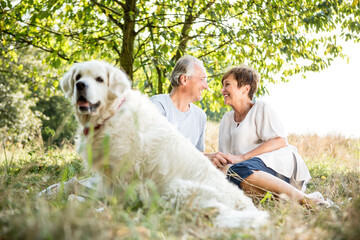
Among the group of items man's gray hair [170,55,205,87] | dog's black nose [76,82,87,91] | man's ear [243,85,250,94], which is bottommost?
dog's black nose [76,82,87,91]

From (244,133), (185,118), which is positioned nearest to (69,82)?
(185,118)

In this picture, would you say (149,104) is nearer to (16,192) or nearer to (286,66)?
(16,192)

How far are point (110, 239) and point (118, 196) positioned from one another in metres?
1.19

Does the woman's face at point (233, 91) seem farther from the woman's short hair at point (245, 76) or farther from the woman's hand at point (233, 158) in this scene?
the woman's hand at point (233, 158)

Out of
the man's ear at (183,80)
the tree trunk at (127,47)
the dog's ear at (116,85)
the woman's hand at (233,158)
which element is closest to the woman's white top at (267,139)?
the woman's hand at (233,158)

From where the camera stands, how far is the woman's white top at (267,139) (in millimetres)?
3648

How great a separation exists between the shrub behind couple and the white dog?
80 centimetres

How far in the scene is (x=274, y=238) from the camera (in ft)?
5.59

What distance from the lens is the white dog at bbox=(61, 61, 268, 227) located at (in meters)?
2.58

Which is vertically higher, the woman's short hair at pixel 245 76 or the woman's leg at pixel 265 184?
the woman's short hair at pixel 245 76

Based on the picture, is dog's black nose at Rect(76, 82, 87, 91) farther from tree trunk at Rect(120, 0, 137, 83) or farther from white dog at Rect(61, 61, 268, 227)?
tree trunk at Rect(120, 0, 137, 83)

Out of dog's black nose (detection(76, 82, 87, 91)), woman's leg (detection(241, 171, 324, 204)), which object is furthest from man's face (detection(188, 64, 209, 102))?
dog's black nose (detection(76, 82, 87, 91))

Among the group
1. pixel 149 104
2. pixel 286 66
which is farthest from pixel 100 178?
pixel 286 66

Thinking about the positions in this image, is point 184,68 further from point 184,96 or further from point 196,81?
point 184,96
